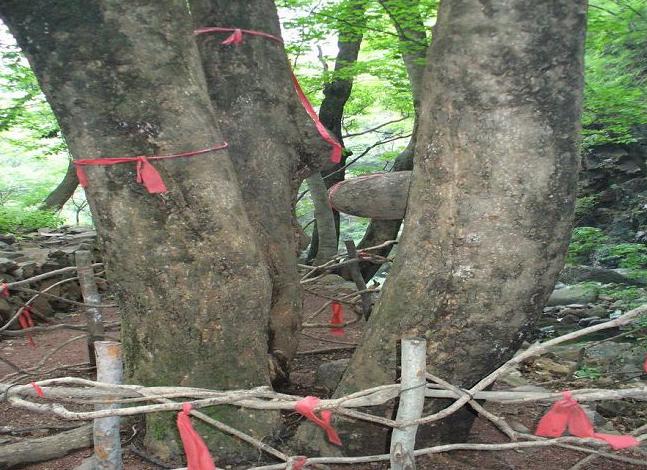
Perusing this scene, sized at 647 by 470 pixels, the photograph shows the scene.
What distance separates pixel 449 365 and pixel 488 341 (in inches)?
7.7

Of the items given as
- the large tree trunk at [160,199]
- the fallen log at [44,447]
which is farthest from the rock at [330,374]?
the fallen log at [44,447]

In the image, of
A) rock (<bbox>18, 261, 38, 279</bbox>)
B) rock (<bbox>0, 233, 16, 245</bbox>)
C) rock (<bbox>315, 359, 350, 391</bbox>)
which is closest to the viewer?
rock (<bbox>315, 359, 350, 391</bbox>)

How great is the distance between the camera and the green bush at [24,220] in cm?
982

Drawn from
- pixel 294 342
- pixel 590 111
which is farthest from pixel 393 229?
pixel 294 342

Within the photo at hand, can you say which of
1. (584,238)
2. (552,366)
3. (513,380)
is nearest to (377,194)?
(513,380)

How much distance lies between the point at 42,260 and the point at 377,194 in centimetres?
556

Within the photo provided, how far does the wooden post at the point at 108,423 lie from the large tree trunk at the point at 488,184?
1.14 m

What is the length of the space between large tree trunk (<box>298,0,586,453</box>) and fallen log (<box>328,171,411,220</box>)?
165cm

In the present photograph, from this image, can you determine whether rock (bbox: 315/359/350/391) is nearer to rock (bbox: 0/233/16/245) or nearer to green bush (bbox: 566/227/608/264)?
green bush (bbox: 566/227/608/264)

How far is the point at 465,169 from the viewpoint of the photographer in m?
2.41

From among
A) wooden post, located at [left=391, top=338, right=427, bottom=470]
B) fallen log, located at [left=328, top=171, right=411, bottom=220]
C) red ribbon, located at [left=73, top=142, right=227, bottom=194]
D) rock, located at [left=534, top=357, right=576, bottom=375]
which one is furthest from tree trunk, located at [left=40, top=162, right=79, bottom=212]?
wooden post, located at [left=391, top=338, right=427, bottom=470]

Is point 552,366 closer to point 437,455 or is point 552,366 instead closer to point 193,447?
point 437,455

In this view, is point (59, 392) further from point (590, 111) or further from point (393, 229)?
point (590, 111)

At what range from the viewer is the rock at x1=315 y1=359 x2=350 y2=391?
3.64 meters
